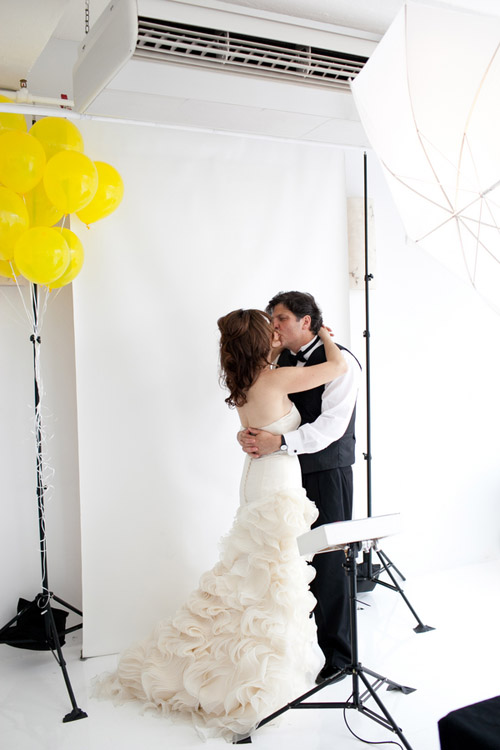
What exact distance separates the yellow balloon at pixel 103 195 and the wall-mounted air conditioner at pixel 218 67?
0.38 metres

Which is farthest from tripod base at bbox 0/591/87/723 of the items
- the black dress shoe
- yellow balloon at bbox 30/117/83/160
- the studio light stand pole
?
yellow balloon at bbox 30/117/83/160

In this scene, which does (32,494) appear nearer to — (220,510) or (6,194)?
(220,510)

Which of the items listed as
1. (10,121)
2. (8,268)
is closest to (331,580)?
(8,268)

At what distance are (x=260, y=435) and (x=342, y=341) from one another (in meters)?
1.18

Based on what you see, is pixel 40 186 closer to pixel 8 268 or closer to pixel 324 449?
pixel 8 268

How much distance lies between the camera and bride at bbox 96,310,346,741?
8.84 ft

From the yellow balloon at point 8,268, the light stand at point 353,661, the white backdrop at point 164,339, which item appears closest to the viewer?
the light stand at point 353,661

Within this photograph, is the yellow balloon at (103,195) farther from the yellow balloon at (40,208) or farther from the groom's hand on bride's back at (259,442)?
the groom's hand on bride's back at (259,442)

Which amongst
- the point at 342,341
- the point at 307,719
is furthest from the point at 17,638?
the point at 342,341

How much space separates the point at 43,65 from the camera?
3420mm

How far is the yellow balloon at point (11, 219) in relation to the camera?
9.00 ft

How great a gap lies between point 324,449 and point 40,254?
1.49 meters

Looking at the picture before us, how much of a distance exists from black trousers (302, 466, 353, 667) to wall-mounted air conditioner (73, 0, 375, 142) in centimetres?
158

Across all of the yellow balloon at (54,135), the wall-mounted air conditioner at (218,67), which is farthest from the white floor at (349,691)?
the wall-mounted air conditioner at (218,67)
